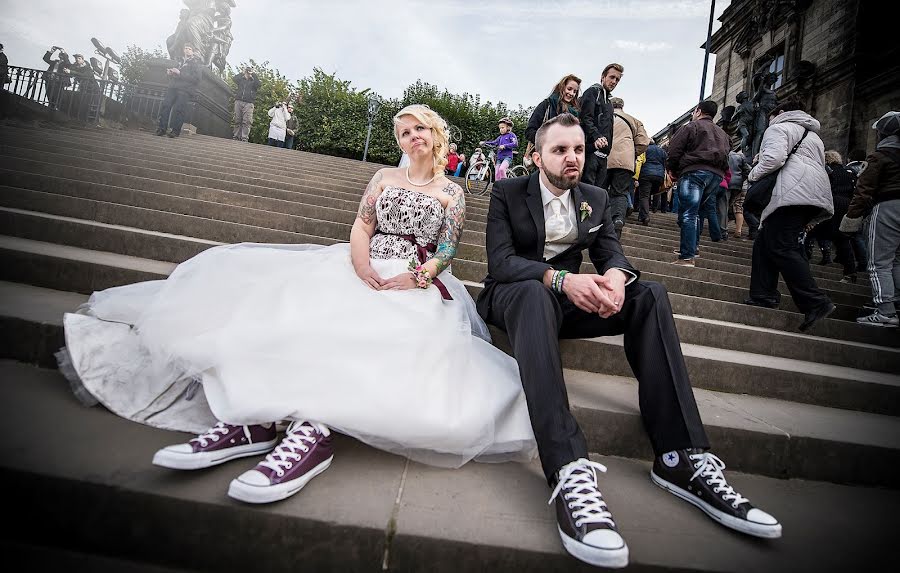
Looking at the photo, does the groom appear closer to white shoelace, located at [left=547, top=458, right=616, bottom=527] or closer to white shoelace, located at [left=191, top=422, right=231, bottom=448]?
white shoelace, located at [left=547, top=458, right=616, bottom=527]

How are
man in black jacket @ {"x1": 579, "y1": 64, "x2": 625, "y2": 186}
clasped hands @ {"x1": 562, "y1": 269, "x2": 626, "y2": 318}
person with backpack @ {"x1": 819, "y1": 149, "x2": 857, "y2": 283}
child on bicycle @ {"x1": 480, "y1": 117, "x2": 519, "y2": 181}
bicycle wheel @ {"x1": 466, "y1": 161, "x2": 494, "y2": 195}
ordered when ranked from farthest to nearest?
bicycle wheel @ {"x1": 466, "y1": 161, "x2": 494, "y2": 195} → child on bicycle @ {"x1": 480, "y1": 117, "x2": 519, "y2": 181} → person with backpack @ {"x1": 819, "y1": 149, "x2": 857, "y2": 283} → man in black jacket @ {"x1": 579, "y1": 64, "x2": 625, "y2": 186} → clasped hands @ {"x1": 562, "y1": 269, "x2": 626, "y2": 318}

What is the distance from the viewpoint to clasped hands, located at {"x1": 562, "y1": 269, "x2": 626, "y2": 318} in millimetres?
1889

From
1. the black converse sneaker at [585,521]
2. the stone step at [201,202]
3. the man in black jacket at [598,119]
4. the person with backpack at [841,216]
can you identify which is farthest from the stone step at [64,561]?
the person with backpack at [841,216]

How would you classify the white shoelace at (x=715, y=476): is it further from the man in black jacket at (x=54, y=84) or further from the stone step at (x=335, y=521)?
the man in black jacket at (x=54, y=84)

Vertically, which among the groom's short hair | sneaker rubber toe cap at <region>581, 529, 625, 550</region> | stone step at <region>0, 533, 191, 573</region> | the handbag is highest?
the handbag

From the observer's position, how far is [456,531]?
132cm

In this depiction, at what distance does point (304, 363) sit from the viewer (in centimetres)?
159

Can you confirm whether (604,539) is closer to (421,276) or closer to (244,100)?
(421,276)

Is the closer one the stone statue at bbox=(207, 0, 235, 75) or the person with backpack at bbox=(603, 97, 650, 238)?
the person with backpack at bbox=(603, 97, 650, 238)

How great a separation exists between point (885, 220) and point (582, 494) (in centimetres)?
430

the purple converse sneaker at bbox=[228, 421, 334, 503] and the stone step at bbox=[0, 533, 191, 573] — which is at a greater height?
the purple converse sneaker at bbox=[228, 421, 334, 503]

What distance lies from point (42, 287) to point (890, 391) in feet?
18.0

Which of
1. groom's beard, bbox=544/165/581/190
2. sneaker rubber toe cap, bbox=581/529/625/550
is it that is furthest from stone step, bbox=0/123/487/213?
sneaker rubber toe cap, bbox=581/529/625/550

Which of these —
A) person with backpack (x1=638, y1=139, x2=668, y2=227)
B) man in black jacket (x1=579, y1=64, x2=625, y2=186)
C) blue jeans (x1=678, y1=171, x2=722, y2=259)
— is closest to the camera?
blue jeans (x1=678, y1=171, x2=722, y2=259)
